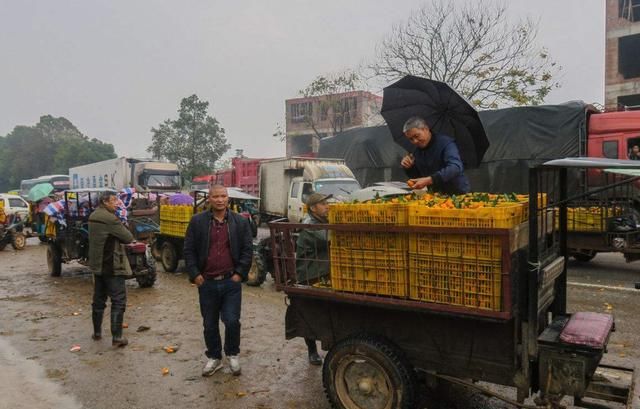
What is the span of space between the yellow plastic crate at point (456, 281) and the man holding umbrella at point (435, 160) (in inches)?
43.5

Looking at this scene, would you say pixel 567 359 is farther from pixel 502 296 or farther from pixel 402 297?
pixel 402 297

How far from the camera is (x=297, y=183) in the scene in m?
17.2

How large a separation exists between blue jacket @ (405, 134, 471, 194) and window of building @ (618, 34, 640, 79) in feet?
93.3

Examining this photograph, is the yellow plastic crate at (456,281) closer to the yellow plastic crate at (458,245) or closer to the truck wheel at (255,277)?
the yellow plastic crate at (458,245)

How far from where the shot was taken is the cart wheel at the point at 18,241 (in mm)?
16281

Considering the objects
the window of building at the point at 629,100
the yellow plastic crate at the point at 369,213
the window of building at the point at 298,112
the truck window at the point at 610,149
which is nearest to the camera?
the yellow plastic crate at the point at 369,213

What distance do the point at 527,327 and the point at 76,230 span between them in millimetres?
9501

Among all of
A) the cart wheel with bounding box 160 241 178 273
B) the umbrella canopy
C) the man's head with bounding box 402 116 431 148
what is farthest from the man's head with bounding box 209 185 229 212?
the umbrella canopy

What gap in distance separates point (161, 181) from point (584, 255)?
20.3 metres

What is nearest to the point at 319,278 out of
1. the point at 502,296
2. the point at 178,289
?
the point at 502,296

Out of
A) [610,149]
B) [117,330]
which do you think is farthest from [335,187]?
[117,330]

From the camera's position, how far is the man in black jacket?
4.76 meters

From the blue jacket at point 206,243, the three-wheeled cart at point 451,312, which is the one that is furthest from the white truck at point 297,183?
the three-wheeled cart at point 451,312

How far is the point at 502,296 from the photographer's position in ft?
Result: 9.50
